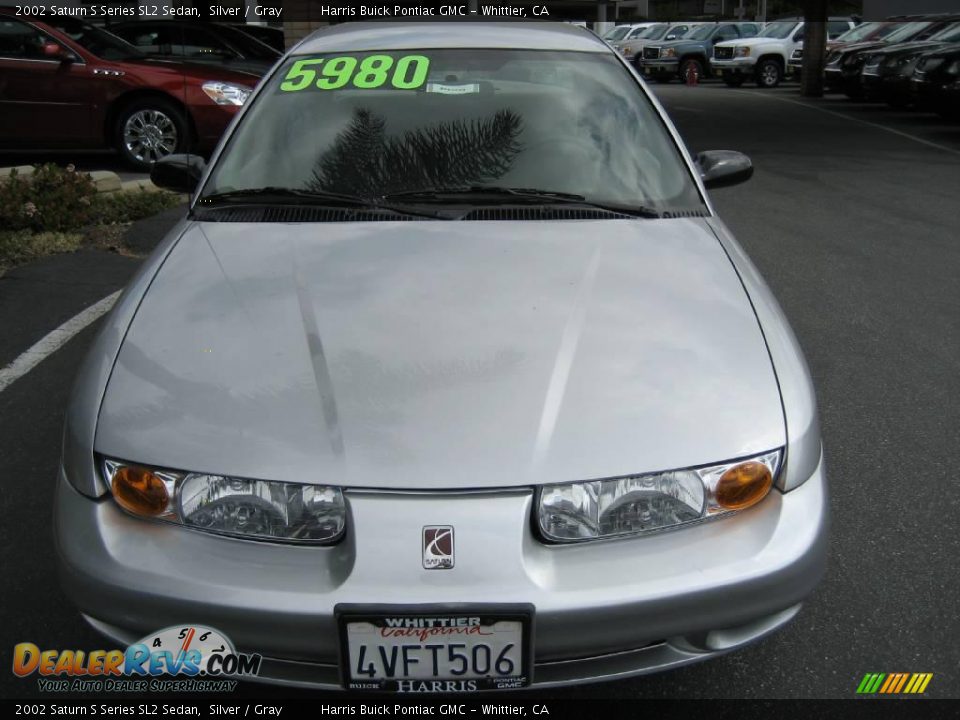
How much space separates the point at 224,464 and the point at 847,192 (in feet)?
26.4

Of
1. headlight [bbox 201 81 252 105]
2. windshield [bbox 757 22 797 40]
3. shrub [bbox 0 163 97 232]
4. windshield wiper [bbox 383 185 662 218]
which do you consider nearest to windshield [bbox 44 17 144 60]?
headlight [bbox 201 81 252 105]

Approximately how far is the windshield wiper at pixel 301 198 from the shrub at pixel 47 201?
165 inches

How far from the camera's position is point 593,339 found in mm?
2234

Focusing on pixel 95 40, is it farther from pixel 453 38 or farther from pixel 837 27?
pixel 837 27

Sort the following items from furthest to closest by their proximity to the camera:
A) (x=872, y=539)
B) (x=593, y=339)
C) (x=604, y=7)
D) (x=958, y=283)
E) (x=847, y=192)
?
(x=604, y=7) → (x=847, y=192) → (x=958, y=283) → (x=872, y=539) → (x=593, y=339)

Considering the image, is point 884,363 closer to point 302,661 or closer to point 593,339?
point 593,339

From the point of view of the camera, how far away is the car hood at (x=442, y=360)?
1.93 metres

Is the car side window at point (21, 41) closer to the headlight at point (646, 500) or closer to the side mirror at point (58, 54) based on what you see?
the side mirror at point (58, 54)

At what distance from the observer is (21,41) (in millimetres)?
9156

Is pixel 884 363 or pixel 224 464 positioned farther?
pixel 884 363

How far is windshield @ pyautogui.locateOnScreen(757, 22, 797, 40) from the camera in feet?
81.4

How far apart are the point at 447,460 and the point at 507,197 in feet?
4.13

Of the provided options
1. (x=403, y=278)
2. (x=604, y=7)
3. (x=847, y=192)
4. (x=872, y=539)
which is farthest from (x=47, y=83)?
(x=604, y=7)

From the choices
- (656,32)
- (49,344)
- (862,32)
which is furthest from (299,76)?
(656,32)
